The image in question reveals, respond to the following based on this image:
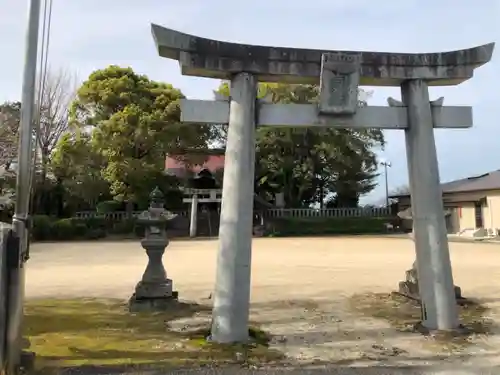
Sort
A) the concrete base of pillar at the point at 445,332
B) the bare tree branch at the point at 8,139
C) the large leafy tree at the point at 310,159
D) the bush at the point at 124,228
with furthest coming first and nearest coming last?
the large leafy tree at the point at 310,159
the bush at the point at 124,228
the bare tree branch at the point at 8,139
the concrete base of pillar at the point at 445,332

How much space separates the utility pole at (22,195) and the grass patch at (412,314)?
4.64 meters

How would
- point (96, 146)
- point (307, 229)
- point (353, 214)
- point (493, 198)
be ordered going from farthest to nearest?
1. point (353, 214)
2. point (307, 229)
3. point (493, 198)
4. point (96, 146)

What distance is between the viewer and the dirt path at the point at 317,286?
5.07m

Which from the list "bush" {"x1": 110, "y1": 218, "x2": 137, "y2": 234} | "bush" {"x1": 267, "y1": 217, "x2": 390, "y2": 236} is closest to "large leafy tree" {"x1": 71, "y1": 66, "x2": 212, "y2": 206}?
"bush" {"x1": 110, "y1": 218, "x2": 137, "y2": 234}

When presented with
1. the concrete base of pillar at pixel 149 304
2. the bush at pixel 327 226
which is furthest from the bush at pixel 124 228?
the concrete base of pillar at pixel 149 304

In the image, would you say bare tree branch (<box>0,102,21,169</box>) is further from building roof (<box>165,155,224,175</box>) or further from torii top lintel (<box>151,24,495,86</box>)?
torii top lintel (<box>151,24,495,86</box>)

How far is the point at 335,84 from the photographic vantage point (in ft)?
19.5

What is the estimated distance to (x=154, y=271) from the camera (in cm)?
794

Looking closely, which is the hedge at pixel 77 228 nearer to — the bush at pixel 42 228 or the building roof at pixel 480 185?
the bush at pixel 42 228

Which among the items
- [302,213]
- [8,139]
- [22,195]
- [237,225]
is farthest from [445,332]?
[302,213]

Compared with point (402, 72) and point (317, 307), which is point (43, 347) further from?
point (402, 72)

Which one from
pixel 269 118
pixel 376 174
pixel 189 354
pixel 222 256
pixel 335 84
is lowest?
pixel 189 354

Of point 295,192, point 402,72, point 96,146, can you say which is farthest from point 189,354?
point 295,192

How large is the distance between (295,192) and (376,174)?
7.04 m
